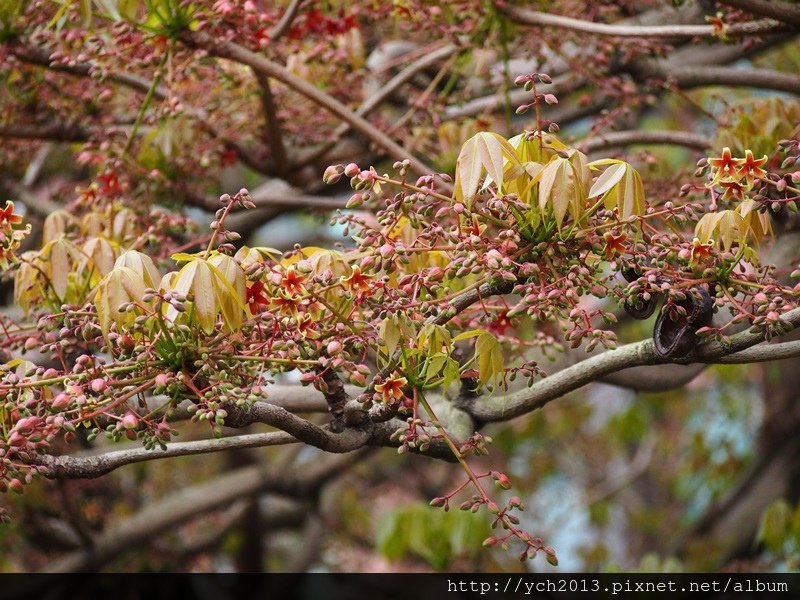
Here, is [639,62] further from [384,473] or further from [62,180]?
[384,473]

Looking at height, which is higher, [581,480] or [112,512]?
[112,512]

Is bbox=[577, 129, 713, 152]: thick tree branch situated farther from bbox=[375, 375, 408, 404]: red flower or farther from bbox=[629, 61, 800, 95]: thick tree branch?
bbox=[375, 375, 408, 404]: red flower

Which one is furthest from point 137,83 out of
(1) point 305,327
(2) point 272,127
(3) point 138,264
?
(1) point 305,327

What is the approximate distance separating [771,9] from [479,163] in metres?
1.13

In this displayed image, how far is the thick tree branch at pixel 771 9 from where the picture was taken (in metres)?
2.41

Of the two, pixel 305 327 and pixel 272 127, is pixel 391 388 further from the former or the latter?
pixel 272 127

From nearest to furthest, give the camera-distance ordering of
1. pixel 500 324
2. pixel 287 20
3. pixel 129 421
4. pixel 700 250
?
pixel 129 421 < pixel 700 250 < pixel 500 324 < pixel 287 20

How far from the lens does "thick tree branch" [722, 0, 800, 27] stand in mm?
2414

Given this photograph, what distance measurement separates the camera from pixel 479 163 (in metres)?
1.73

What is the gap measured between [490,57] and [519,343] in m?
1.93

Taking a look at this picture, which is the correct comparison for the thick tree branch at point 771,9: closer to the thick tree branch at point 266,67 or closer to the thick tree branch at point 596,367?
the thick tree branch at point 266,67

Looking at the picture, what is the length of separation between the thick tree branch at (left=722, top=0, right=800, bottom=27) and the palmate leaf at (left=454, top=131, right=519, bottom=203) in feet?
3.28

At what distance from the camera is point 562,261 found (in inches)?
70.0

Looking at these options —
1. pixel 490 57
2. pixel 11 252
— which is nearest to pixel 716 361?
pixel 11 252
